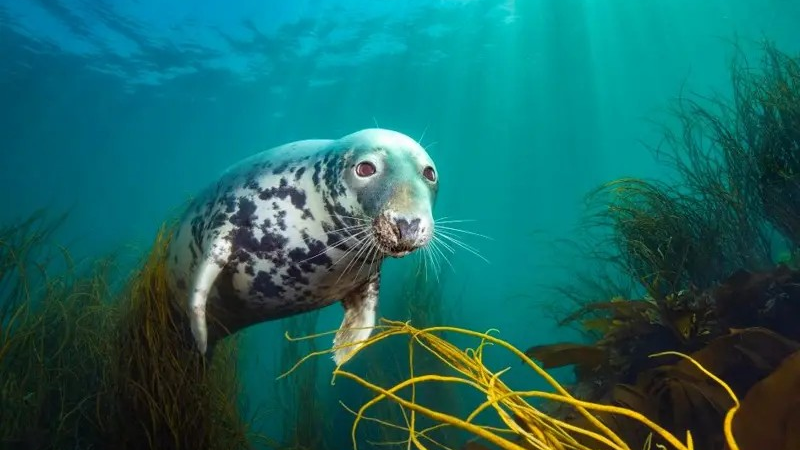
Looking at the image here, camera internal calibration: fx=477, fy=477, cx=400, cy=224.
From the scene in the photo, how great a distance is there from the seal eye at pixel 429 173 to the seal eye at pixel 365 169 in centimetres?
32

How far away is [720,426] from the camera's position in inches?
84.1

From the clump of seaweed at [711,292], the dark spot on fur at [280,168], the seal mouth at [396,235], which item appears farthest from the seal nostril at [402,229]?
the dark spot on fur at [280,168]

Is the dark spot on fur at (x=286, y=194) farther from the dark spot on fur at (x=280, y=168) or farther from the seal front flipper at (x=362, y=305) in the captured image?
the seal front flipper at (x=362, y=305)

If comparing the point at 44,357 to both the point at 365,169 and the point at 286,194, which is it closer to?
the point at 286,194

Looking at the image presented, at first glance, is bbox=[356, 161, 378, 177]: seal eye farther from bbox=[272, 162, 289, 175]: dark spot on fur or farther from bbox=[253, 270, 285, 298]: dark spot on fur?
bbox=[253, 270, 285, 298]: dark spot on fur

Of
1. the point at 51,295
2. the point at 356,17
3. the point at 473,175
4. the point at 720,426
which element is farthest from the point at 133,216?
the point at 720,426

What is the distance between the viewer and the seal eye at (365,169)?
9.03 ft

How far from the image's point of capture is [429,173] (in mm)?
2900

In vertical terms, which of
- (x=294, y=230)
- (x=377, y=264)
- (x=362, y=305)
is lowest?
(x=362, y=305)

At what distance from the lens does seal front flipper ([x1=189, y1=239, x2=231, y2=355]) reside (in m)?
2.99

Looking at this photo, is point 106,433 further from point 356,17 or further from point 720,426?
point 356,17

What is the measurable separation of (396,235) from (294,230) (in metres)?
1.00

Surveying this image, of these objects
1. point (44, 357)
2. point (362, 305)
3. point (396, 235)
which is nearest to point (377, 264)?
point (362, 305)

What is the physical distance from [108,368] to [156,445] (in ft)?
3.27
